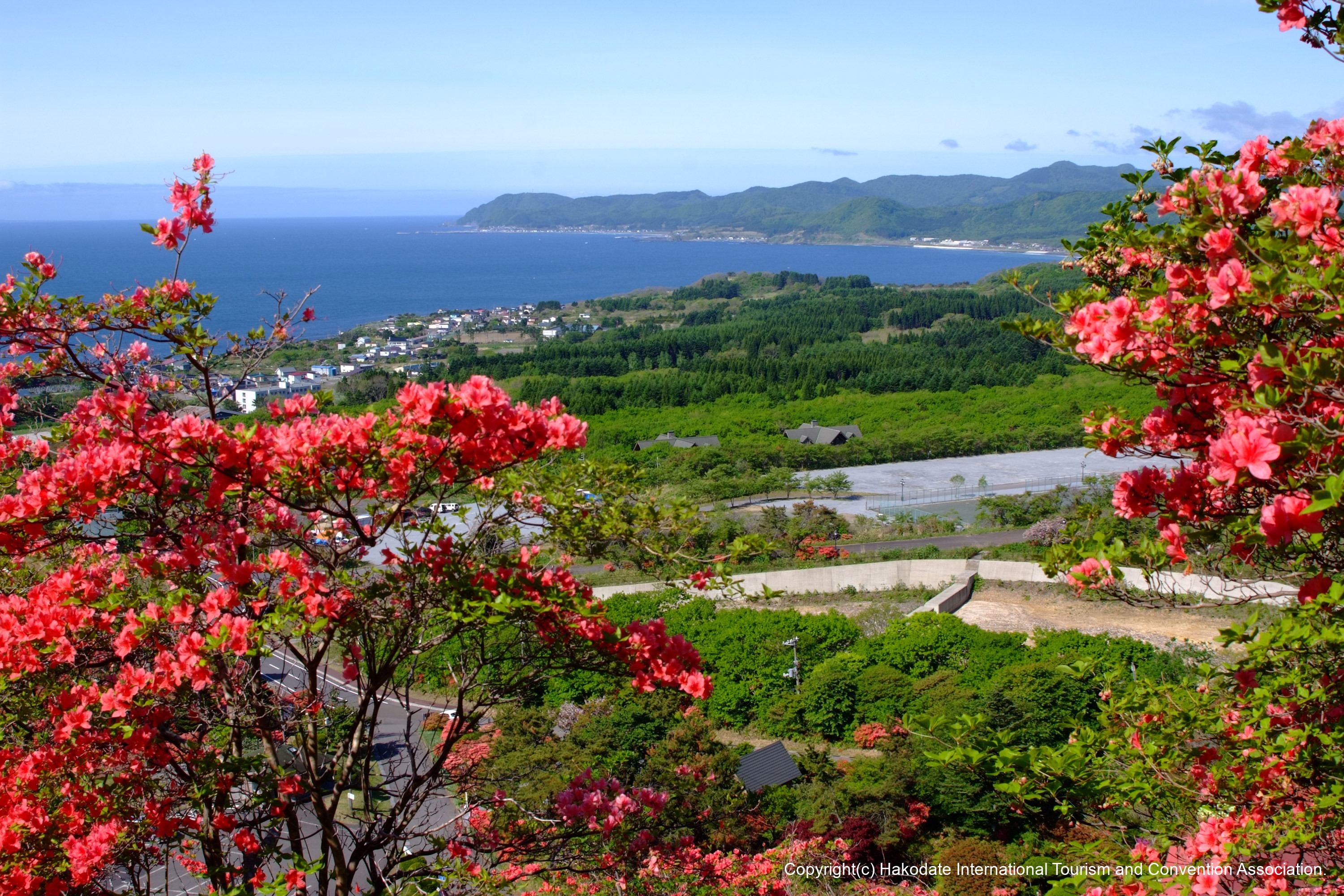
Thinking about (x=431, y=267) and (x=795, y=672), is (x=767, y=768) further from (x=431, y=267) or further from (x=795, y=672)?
(x=431, y=267)

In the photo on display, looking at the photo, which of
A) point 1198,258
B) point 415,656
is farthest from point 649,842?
point 1198,258

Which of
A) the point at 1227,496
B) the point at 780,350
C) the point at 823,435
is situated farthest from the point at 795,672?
the point at 780,350

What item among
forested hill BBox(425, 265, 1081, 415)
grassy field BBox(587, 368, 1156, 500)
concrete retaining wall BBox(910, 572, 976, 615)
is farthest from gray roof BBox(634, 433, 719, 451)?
concrete retaining wall BBox(910, 572, 976, 615)

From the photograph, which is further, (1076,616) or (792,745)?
A: (1076,616)

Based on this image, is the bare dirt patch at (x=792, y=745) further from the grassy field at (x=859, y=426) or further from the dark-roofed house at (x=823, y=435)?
the dark-roofed house at (x=823, y=435)

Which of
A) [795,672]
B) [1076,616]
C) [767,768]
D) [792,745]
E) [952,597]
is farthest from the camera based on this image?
[952,597]

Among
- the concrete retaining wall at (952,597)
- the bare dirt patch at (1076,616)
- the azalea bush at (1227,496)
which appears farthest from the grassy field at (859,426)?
the azalea bush at (1227,496)
